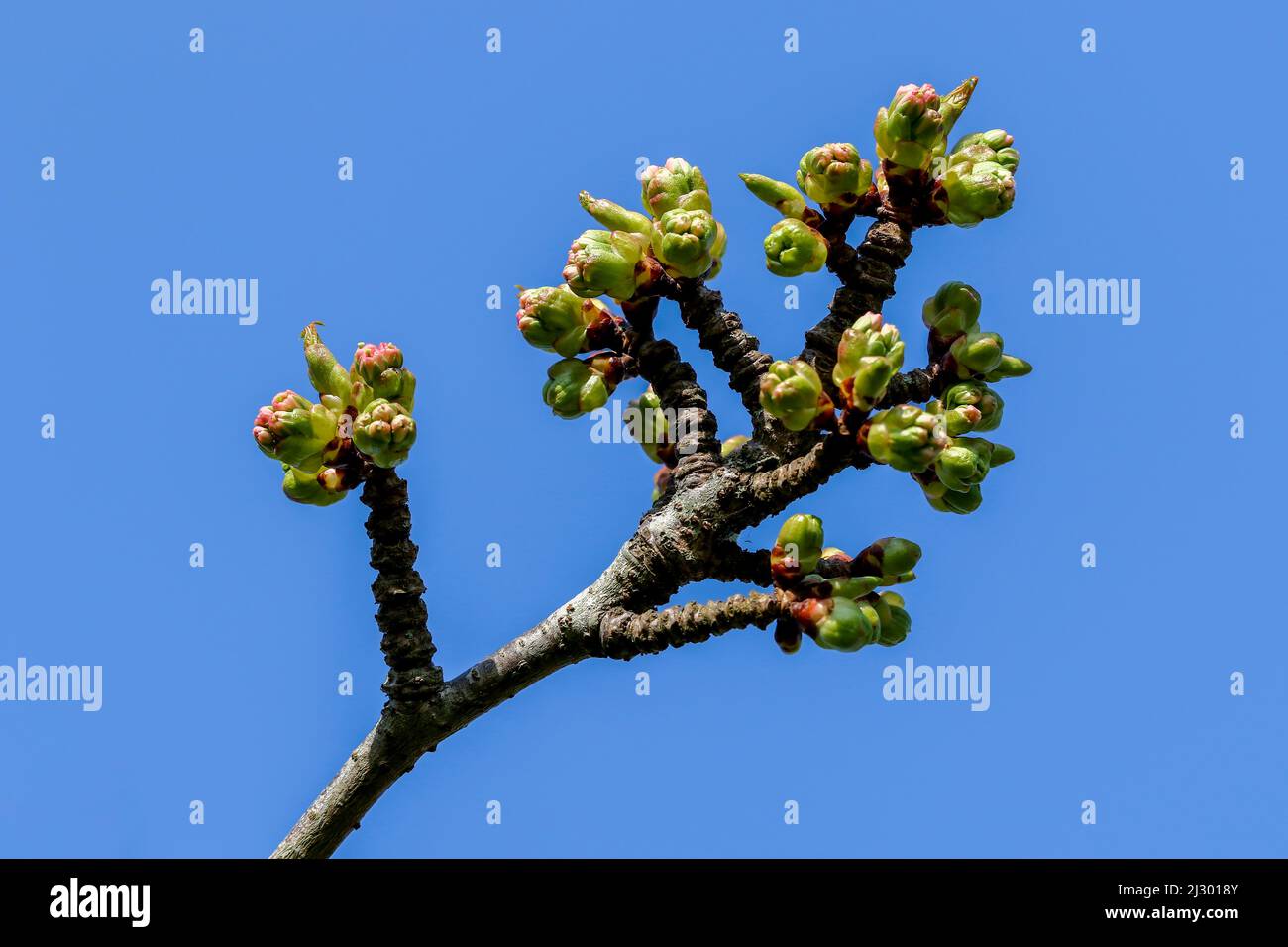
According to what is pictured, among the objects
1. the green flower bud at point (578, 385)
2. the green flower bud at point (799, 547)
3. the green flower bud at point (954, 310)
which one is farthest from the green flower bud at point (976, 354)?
the green flower bud at point (578, 385)

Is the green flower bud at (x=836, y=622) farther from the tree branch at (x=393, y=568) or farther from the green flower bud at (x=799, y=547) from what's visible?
the tree branch at (x=393, y=568)

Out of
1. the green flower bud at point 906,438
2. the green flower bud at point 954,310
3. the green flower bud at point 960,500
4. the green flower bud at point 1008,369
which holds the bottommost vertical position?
the green flower bud at point 960,500

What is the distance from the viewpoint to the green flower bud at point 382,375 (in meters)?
4.54

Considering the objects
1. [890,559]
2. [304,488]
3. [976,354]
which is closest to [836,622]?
[890,559]

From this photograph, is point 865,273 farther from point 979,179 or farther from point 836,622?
point 836,622

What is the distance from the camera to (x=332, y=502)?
15.6 feet

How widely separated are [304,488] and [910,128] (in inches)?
92.7

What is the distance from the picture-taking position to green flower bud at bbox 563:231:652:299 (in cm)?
458

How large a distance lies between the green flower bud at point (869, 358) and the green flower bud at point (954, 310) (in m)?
0.45

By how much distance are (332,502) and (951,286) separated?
7.38 ft

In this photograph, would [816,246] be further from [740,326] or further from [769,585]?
[769,585]

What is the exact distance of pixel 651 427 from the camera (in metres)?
5.13

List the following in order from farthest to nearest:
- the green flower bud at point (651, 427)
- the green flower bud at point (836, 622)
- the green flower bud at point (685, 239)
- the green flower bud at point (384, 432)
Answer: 1. the green flower bud at point (651, 427)
2. the green flower bud at point (685, 239)
3. the green flower bud at point (384, 432)
4. the green flower bud at point (836, 622)

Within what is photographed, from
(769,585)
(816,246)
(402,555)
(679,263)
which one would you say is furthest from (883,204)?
(402,555)
